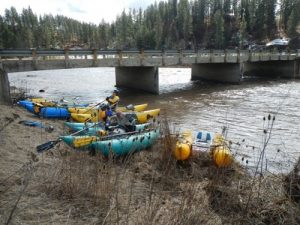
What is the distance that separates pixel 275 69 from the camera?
35969 mm

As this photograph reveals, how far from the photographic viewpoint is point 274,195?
15.1 ft

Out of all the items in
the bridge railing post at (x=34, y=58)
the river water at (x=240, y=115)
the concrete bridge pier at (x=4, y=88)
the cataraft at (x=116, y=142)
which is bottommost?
the river water at (x=240, y=115)

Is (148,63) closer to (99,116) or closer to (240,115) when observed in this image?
(240,115)

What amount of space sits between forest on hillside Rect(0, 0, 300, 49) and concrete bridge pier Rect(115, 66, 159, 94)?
46673mm

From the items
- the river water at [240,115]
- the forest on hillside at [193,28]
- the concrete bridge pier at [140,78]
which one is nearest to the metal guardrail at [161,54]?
the concrete bridge pier at [140,78]

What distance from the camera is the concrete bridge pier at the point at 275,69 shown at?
114 feet

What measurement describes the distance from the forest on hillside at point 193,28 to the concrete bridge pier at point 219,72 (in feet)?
131

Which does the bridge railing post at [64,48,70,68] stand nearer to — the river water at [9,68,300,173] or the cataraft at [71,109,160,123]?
the river water at [9,68,300,173]

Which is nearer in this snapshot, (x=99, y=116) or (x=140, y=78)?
(x=99, y=116)

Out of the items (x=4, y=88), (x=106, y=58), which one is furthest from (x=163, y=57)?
(x=4, y=88)

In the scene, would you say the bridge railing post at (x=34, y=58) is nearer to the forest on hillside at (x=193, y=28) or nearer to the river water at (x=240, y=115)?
the river water at (x=240, y=115)

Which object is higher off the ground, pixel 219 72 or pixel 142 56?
pixel 142 56

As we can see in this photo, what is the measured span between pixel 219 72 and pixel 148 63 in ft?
38.9

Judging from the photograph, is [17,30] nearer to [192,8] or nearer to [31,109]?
[192,8]
